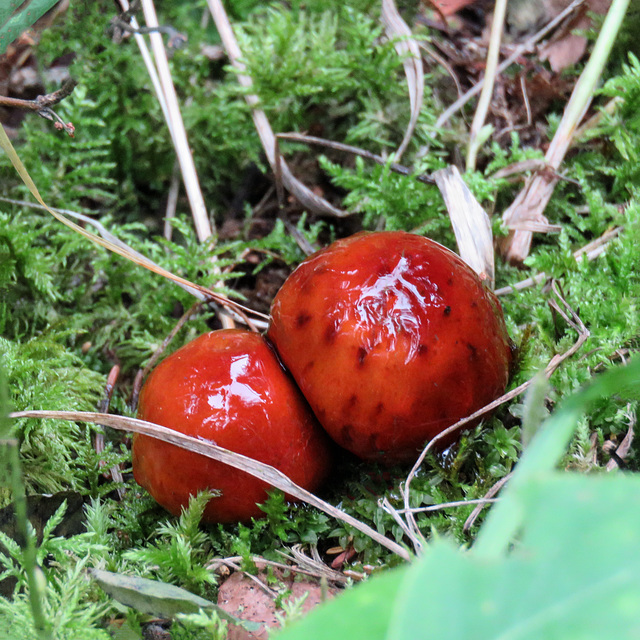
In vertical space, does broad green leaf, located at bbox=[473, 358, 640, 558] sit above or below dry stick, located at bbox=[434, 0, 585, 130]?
below

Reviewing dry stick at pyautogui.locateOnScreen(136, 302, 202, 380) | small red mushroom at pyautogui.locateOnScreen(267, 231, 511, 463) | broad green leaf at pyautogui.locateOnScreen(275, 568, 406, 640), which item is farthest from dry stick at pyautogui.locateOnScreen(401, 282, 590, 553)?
dry stick at pyautogui.locateOnScreen(136, 302, 202, 380)

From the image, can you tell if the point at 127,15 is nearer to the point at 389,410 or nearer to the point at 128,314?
the point at 128,314

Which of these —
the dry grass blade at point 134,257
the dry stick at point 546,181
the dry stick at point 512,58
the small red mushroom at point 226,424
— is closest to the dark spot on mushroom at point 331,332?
the small red mushroom at point 226,424

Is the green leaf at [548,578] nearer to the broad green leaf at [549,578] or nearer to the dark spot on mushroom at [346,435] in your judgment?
the broad green leaf at [549,578]

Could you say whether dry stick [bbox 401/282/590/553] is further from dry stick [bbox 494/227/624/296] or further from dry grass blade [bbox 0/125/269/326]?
dry grass blade [bbox 0/125/269/326]

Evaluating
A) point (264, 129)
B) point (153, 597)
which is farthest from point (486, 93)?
point (153, 597)

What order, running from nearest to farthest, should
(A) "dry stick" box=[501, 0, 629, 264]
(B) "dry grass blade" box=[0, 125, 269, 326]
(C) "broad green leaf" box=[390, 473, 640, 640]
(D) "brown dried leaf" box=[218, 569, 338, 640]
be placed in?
1. (C) "broad green leaf" box=[390, 473, 640, 640]
2. (D) "brown dried leaf" box=[218, 569, 338, 640]
3. (B) "dry grass blade" box=[0, 125, 269, 326]
4. (A) "dry stick" box=[501, 0, 629, 264]

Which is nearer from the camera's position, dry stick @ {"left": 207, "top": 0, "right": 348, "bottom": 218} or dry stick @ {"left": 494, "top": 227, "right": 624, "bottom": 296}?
dry stick @ {"left": 494, "top": 227, "right": 624, "bottom": 296}
